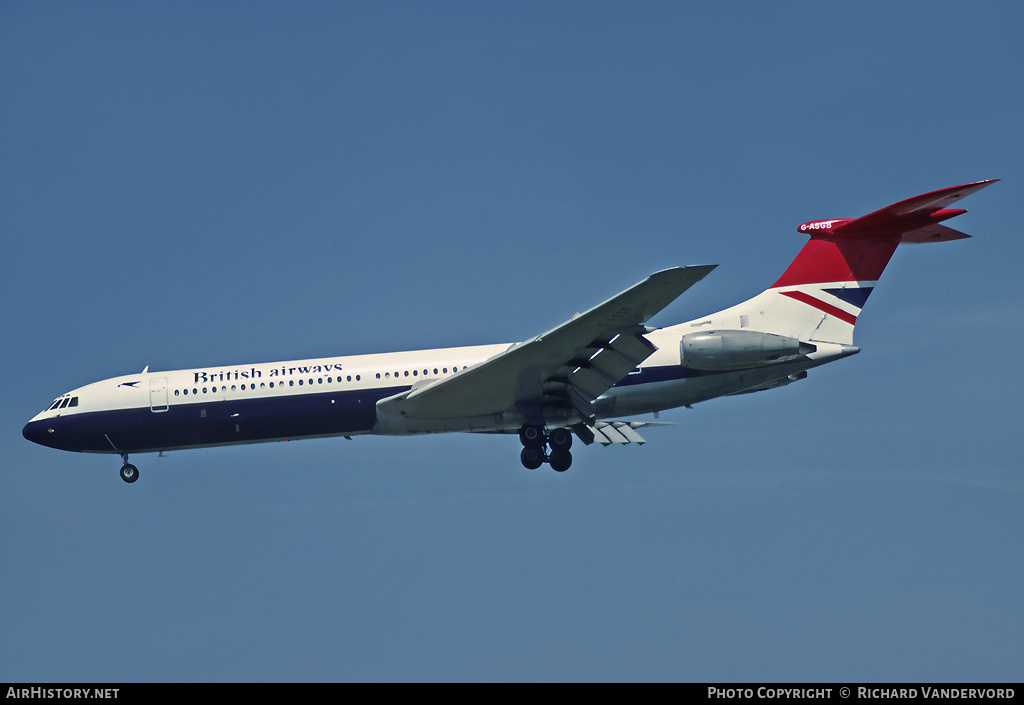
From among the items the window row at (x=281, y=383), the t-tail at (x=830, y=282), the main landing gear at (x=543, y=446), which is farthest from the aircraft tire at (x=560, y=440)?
the t-tail at (x=830, y=282)

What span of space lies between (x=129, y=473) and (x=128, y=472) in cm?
4

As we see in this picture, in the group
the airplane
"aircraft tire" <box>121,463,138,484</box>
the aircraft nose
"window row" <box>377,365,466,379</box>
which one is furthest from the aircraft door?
"window row" <box>377,365,466,379</box>

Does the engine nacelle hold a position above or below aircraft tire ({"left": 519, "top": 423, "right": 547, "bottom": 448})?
above

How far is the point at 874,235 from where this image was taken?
31234 millimetres

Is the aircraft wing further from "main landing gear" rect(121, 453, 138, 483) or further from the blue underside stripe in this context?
"main landing gear" rect(121, 453, 138, 483)

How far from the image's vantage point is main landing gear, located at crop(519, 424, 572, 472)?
30.2m

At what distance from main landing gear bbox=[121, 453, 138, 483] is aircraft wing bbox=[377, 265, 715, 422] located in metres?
8.26

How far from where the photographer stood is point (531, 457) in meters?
30.3

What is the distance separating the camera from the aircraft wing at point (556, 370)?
86.8 ft

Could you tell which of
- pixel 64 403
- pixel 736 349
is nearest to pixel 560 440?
pixel 736 349

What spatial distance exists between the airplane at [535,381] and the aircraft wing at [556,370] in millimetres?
52

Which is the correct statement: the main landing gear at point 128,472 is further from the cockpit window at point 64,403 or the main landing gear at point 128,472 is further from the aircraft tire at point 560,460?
the aircraft tire at point 560,460
